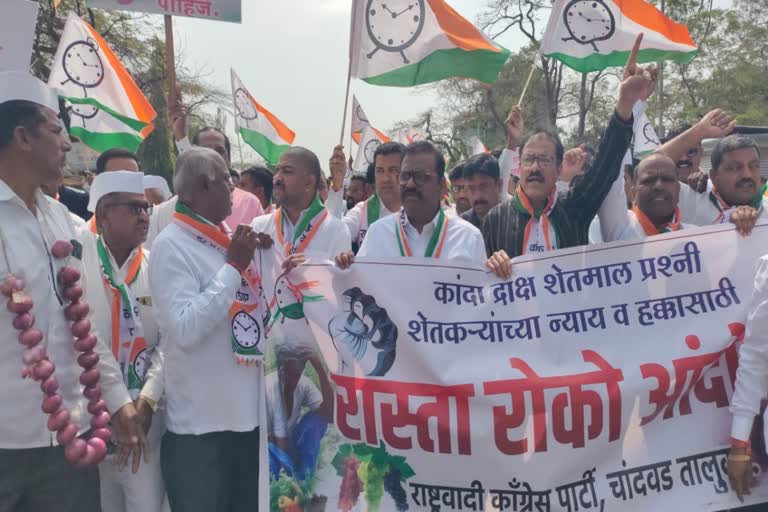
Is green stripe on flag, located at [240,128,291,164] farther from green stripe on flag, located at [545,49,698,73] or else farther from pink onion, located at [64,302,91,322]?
pink onion, located at [64,302,91,322]

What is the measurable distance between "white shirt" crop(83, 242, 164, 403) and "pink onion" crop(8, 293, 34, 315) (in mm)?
571

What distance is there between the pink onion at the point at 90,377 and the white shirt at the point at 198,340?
13.6 inches

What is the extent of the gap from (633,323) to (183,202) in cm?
216

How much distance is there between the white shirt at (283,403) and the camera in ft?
10.4

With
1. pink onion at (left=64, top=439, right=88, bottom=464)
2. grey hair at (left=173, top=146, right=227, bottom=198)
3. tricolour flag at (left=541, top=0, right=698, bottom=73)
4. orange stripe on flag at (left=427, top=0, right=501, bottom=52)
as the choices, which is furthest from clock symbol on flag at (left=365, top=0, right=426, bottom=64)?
pink onion at (left=64, top=439, right=88, bottom=464)

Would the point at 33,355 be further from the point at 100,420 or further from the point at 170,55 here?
the point at 170,55

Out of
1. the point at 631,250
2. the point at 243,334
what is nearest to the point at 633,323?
the point at 631,250

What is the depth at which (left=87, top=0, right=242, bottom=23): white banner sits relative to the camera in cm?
495

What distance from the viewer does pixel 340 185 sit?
5.78 m

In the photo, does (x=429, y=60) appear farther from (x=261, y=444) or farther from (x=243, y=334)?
(x=261, y=444)

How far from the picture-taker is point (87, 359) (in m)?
2.65

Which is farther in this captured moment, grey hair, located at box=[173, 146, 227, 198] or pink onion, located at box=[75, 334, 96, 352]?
grey hair, located at box=[173, 146, 227, 198]

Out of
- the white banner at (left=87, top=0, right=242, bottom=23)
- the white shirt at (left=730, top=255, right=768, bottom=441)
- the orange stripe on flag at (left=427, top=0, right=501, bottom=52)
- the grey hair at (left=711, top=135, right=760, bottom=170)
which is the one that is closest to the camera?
the white shirt at (left=730, top=255, right=768, bottom=441)

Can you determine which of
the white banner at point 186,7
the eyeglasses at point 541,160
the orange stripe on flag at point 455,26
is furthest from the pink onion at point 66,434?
the orange stripe on flag at point 455,26
